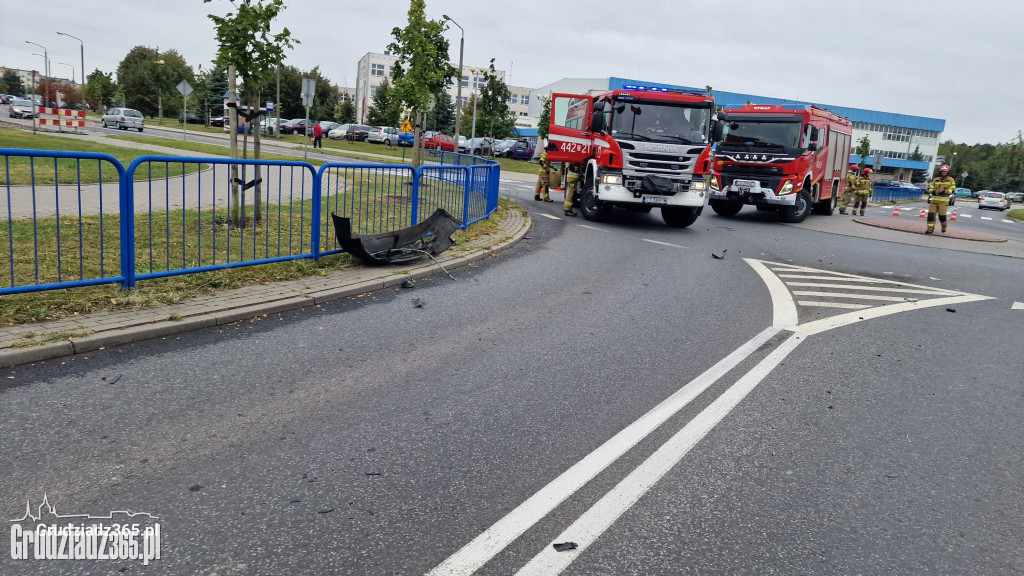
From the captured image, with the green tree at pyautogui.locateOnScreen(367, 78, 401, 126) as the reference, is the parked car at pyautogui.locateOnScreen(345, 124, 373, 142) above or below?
below

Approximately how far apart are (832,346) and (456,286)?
4.03 m

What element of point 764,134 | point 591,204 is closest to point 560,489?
point 591,204

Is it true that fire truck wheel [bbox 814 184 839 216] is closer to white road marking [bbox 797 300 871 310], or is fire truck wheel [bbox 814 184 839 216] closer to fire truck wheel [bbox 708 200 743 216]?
fire truck wheel [bbox 708 200 743 216]

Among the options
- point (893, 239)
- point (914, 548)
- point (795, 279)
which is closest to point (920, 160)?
point (893, 239)

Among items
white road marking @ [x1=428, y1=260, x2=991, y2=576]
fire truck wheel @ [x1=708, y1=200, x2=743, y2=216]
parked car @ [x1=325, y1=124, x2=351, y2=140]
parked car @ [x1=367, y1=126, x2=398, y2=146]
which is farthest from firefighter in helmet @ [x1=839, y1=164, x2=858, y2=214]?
parked car @ [x1=325, y1=124, x2=351, y2=140]

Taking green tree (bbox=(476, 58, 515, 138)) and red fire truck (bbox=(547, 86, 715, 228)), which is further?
Answer: green tree (bbox=(476, 58, 515, 138))

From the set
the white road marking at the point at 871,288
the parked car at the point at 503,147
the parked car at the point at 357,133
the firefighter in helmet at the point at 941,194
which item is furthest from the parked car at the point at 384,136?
the white road marking at the point at 871,288

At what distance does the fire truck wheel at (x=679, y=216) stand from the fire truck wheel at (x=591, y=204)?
1370 mm

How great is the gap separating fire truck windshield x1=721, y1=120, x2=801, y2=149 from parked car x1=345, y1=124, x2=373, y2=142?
37.9 metres

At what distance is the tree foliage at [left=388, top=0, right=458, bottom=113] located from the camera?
57.3 ft

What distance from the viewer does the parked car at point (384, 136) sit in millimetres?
51406

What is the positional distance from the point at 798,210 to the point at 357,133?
39.2 metres

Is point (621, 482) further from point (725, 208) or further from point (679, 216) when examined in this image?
point (725, 208)

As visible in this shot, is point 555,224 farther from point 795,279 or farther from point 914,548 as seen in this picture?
point 914,548
